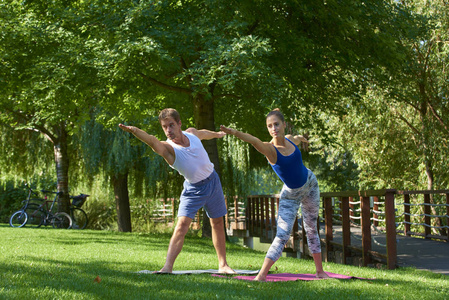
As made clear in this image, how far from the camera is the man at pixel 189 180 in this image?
18.1 ft

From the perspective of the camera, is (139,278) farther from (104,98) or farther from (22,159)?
(22,159)

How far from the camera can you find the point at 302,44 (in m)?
12.6

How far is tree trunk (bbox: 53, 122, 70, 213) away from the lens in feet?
64.0

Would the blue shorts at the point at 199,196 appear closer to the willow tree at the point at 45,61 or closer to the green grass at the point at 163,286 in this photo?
the green grass at the point at 163,286

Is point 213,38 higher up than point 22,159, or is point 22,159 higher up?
point 213,38

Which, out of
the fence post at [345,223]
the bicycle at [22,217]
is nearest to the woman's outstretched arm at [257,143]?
the fence post at [345,223]

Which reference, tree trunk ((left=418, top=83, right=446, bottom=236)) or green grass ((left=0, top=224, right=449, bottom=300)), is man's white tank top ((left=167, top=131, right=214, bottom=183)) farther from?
tree trunk ((left=418, top=83, right=446, bottom=236))

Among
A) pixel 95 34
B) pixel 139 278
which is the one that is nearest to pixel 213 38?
pixel 95 34

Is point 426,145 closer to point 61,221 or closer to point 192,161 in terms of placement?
point 61,221

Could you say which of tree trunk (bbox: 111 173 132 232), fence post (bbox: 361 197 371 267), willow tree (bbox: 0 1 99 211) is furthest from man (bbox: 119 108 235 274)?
tree trunk (bbox: 111 173 132 232)

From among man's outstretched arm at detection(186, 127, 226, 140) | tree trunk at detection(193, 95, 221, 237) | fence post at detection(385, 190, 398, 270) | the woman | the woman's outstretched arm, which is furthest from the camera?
tree trunk at detection(193, 95, 221, 237)

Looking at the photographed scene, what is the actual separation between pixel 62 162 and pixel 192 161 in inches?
598

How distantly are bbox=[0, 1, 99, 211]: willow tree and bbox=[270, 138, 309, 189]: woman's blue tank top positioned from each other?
7.74m

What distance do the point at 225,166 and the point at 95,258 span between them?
13683 mm
